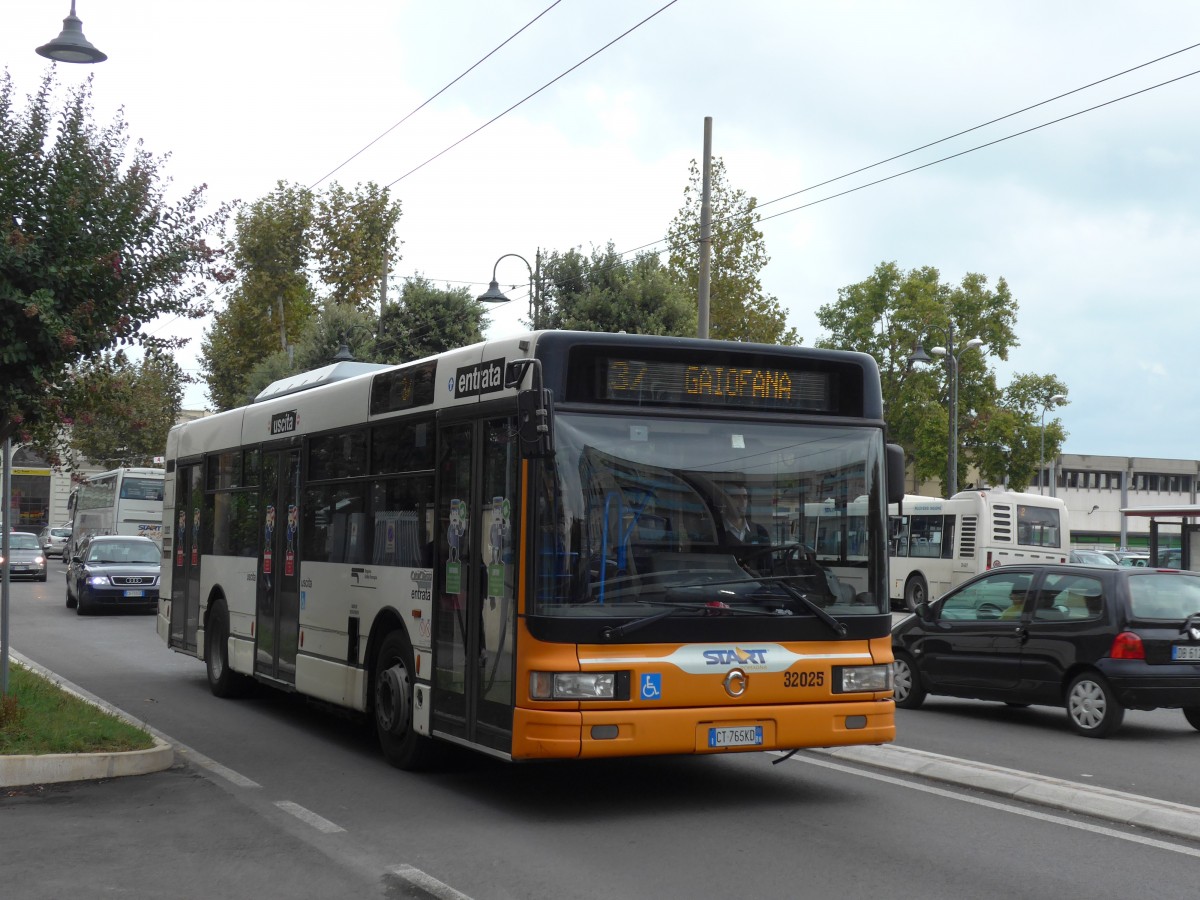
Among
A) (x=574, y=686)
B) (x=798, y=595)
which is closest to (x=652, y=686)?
(x=574, y=686)

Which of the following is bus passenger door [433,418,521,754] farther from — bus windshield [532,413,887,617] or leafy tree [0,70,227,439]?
leafy tree [0,70,227,439]

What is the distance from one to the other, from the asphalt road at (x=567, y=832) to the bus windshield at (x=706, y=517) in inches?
49.8

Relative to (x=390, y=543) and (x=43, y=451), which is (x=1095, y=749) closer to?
(x=390, y=543)

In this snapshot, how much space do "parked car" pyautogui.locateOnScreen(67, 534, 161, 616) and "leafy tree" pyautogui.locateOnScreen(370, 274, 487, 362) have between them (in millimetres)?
14564

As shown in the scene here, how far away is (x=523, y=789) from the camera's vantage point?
941cm

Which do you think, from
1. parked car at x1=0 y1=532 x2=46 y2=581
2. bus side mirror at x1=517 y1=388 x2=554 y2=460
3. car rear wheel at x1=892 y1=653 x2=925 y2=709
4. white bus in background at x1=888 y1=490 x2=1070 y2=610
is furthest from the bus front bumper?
parked car at x1=0 y1=532 x2=46 y2=581

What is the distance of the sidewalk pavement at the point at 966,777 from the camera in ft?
27.3

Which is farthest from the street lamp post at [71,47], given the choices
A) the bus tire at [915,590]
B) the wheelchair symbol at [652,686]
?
the bus tire at [915,590]

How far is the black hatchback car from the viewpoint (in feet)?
39.7

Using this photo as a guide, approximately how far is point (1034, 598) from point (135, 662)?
1162cm

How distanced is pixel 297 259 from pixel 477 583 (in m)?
49.8

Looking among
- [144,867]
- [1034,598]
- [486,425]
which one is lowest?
[144,867]

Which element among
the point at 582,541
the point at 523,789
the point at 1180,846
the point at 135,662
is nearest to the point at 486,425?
the point at 582,541

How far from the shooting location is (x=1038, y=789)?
911 centimetres
